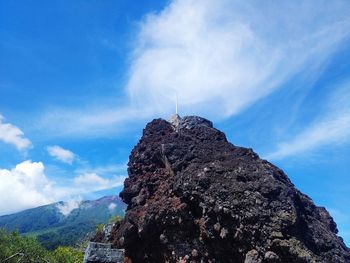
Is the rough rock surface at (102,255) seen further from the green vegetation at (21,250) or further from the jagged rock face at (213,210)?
the green vegetation at (21,250)

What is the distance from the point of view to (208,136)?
16.6 m

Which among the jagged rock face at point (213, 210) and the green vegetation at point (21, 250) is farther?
the green vegetation at point (21, 250)

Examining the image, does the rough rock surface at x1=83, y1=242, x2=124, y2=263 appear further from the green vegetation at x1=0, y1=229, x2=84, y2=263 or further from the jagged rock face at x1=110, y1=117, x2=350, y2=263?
the green vegetation at x1=0, y1=229, x2=84, y2=263

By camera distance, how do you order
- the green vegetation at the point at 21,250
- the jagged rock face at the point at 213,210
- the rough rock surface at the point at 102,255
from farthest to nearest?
1. the green vegetation at the point at 21,250
2. the jagged rock face at the point at 213,210
3. the rough rock surface at the point at 102,255

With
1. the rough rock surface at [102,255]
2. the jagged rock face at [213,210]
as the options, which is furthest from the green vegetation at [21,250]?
the rough rock surface at [102,255]

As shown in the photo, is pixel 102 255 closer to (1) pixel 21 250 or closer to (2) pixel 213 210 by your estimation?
(2) pixel 213 210

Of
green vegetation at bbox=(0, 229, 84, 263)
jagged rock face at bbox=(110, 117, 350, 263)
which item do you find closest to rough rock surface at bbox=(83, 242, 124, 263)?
jagged rock face at bbox=(110, 117, 350, 263)

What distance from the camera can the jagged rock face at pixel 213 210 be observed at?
475 inches

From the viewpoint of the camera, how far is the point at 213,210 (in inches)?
514

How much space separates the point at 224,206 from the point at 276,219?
1.68m

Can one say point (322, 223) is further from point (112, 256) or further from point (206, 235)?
point (112, 256)

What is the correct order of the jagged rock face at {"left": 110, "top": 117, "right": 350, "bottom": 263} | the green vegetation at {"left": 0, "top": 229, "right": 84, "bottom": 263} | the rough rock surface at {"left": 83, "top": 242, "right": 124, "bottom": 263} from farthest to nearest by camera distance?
the green vegetation at {"left": 0, "top": 229, "right": 84, "bottom": 263} → the jagged rock face at {"left": 110, "top": 117, "right": 350, "bottom": 263} → the rough rock surface at {"left": 83, "top": 242, "right": 124, "bottom": 263}

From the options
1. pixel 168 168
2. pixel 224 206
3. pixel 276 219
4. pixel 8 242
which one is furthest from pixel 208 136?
pixel 8 242

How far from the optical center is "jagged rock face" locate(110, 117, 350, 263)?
1207 centimetres
